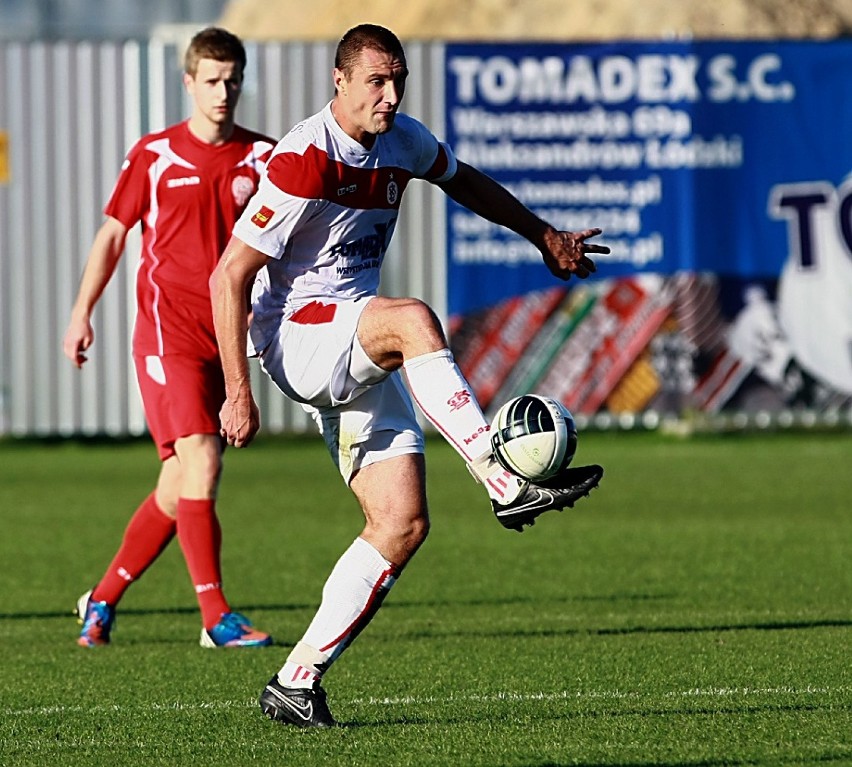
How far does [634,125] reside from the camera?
20.4 metres

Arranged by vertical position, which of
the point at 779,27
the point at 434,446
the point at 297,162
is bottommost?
the point at 434,446

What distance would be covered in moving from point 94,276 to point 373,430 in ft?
8.61

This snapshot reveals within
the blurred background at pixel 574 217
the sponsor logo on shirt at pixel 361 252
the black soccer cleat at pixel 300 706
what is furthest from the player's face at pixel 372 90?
the blurred background at pixel 574 217

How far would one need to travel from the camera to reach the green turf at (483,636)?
5.90 metres

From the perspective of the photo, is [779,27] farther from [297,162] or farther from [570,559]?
[297,162]

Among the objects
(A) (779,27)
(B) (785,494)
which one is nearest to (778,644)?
(B) (785,494)

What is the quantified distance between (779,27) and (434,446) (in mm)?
13422

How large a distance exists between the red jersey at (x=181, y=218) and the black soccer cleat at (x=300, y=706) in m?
2.71

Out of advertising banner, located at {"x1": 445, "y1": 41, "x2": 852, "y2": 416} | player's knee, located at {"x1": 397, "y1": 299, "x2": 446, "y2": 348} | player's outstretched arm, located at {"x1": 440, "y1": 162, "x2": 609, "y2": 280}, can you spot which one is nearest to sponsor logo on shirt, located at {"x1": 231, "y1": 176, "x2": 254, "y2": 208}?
player's outstretched arm, located at {"x1": 440, "y1": 162, "x2": 609, "y2": 280}

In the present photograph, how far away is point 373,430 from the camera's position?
20.9 ft

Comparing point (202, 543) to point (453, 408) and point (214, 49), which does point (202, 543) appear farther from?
point (453, 408)

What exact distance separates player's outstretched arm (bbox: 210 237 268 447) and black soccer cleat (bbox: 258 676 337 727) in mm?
798

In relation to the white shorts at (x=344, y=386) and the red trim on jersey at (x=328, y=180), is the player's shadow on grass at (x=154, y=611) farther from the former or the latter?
the red trim on jersey at (x=328, y=180)

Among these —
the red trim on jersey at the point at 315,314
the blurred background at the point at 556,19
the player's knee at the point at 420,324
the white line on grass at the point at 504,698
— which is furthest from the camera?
the blurred background at the point at 556,19
